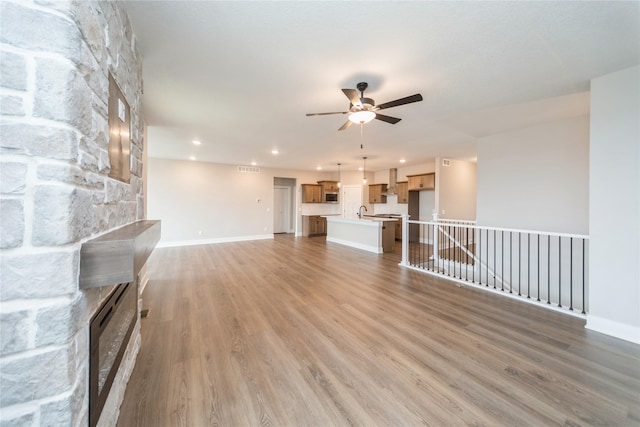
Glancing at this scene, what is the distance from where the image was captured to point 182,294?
3.69 meters

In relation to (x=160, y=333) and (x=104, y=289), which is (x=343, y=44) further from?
(x=160, y=333)

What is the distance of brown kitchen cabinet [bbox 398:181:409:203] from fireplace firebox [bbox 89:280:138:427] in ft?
27.3

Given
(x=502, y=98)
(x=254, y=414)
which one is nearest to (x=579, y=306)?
(x=502, y=98)

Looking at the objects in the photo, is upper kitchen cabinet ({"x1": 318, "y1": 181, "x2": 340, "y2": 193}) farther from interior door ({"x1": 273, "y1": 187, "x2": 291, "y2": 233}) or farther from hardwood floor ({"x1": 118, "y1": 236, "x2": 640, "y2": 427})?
hardwood floor ({"x1": 118, "y1": 236, "x2": 640, "y2": 427})

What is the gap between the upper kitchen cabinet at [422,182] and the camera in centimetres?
777

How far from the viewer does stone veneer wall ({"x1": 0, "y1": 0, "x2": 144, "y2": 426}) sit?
84 centimetres

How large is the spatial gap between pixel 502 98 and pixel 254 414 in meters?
4.32

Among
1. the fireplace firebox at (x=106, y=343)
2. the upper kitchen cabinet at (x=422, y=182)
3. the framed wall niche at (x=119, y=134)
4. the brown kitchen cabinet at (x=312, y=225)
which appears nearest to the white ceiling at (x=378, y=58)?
the framed wall niche at (x=119, y=134)

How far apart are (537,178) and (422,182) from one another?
12.3ft

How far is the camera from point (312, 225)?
984 centimetres

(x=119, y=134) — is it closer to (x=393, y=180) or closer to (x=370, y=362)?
(x=370, y=362)

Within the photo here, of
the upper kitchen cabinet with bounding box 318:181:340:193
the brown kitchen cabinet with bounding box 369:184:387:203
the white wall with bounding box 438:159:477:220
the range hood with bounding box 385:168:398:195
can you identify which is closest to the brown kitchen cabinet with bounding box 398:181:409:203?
the range hood with bounding box 385:168:398:195

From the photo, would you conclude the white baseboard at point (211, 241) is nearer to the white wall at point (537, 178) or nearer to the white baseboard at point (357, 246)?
the white baseboard at point (357, 246)

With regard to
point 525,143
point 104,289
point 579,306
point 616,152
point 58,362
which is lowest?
point 579,306
